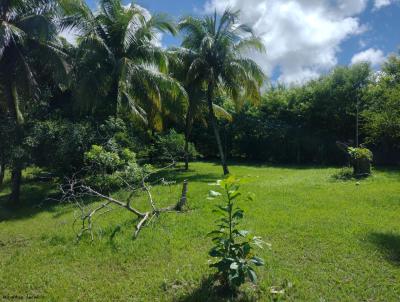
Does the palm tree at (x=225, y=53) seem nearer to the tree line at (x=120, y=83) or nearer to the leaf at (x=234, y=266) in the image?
the tree line at (x=120, y=83)

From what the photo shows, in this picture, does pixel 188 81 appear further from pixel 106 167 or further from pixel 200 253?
pixel 200 253

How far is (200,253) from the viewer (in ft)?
19.0

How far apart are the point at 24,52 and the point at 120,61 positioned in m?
2.96

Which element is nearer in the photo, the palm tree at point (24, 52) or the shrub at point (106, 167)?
the shrub at point (106, 167)

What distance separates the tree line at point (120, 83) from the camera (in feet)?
38.0

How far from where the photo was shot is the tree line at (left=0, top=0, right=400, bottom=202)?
11.6 meters

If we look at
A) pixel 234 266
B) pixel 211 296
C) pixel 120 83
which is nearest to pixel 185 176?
pixel 120 83

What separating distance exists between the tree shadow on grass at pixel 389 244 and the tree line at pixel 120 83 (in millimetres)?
3960

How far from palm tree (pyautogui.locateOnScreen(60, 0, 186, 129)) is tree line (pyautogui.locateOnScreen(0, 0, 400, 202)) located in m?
0.04

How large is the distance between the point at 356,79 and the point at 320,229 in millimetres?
14323

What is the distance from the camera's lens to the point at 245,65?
14.4 m

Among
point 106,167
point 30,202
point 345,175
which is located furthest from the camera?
point 345,175

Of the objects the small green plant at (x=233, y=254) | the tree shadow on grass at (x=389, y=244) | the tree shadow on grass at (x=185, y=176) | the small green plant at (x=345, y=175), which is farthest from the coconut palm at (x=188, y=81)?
the small green plant at (x=233, y=254)

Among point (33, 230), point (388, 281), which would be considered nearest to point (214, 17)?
point (33, 230)
